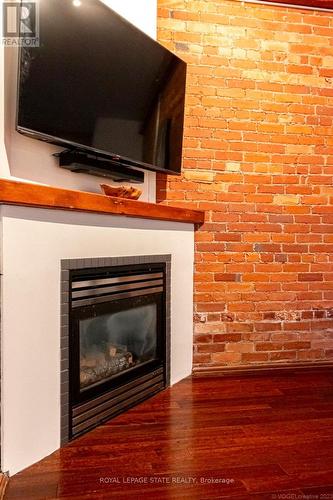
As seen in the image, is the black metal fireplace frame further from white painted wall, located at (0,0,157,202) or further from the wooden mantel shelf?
white painted wall, located at (0,0,157,202)

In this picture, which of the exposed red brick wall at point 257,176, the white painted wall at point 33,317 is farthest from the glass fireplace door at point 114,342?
the exposed red brick wall at point 257,176

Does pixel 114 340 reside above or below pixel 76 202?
below

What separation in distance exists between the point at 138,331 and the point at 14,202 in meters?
1.31

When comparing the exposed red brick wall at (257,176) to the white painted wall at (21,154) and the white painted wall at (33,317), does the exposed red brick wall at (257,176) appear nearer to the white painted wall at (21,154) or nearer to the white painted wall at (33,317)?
the white painted wall at (21,154)

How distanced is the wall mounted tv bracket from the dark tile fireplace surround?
481mm

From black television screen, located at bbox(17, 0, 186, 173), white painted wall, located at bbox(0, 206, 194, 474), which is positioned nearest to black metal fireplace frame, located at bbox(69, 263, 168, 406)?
white painted wall, located at bbox(0, 206, 194, 474)

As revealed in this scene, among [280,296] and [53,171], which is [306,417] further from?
[53,171]

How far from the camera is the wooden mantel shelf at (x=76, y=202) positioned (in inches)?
66.1

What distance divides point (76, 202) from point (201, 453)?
4.18ft

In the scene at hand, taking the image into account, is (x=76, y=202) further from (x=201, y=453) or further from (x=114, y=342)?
(x=201, y=453)

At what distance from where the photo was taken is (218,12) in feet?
10.1

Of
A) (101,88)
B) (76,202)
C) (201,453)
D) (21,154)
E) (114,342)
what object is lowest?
(201,453)

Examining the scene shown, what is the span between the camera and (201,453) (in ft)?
6.42

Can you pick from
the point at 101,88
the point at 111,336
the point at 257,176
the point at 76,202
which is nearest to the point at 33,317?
the point at 76,202
